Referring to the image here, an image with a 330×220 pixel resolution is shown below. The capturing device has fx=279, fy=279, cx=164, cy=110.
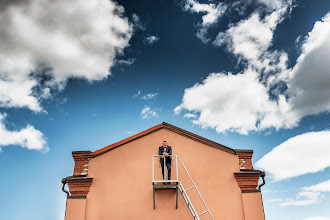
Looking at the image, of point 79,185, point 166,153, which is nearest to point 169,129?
point 166,153

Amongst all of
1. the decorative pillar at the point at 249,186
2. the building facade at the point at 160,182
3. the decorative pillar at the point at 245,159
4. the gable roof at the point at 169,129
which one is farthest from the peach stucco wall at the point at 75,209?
the decorative pillar at the point at 245,159

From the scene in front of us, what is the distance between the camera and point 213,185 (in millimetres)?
9711

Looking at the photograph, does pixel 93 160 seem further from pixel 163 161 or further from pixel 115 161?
pixel 163 161

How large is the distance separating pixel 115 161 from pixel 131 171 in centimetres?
71

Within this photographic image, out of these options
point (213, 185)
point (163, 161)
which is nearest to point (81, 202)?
point (163, 161)

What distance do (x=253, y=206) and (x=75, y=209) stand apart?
5.99 m

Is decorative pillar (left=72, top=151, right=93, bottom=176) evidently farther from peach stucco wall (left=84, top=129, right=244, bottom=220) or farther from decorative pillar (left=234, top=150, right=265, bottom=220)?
decorative pillar (left=234, top=150, right=265, bottom=220)

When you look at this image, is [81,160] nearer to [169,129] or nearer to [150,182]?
[150,182]

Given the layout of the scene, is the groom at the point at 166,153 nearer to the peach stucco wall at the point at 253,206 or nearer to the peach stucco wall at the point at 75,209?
the peach stucco wall at the point at 253,206

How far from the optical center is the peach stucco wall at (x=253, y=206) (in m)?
9.28

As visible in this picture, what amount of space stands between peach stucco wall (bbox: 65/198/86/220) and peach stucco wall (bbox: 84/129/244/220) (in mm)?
170

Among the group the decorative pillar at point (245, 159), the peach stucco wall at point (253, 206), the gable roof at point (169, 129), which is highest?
the gable roof at point (169, 129)

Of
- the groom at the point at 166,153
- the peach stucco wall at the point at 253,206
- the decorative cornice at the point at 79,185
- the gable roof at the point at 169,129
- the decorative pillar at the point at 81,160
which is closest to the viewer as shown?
the peach stucco wall at the point at 253,206

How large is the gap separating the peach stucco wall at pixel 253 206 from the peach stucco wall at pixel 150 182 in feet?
0.63
